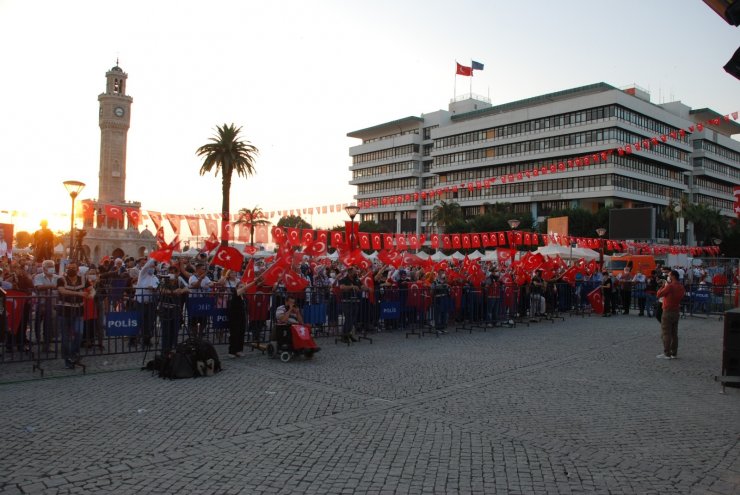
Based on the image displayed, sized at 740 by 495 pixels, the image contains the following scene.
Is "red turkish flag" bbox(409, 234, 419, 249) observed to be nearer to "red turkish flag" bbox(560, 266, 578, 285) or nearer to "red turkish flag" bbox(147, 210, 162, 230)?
"red turkish flag" bbox(560, 266, 578, 285)

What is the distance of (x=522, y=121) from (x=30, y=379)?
3199 inches

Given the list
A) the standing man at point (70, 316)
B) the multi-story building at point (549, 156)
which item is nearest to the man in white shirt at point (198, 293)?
the standing man at point (70, 316)

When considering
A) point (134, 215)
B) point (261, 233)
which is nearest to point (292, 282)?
point (261, 233)

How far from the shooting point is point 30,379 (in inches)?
370

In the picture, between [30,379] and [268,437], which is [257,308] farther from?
[268,437]

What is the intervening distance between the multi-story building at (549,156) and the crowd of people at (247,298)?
41405mm

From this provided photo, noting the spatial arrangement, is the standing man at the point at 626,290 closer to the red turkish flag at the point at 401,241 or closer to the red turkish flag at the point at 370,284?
the red turkish flag at the point at 401,241

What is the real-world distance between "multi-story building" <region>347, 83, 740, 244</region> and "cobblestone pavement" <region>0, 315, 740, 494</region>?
170ft

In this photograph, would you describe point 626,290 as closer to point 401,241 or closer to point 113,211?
point 401,241

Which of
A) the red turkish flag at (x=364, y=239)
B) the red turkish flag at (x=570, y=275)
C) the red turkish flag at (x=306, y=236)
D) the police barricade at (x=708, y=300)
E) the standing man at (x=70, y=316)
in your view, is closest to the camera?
the standing man at (x=70, y=316)

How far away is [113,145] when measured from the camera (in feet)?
323

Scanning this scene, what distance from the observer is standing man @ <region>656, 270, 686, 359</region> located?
12.7m

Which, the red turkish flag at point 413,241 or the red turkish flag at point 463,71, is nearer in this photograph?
the red turkish flag at point 413,241

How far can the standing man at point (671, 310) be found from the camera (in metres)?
12.7
